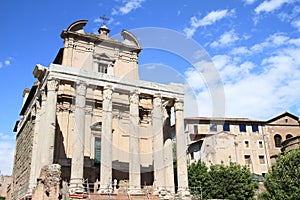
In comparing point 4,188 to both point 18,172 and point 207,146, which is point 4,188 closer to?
point 18,172

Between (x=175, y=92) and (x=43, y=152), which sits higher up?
(x=175, y=92)

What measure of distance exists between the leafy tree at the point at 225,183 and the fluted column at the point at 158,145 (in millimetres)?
6621

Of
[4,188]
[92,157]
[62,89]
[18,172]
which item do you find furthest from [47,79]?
[4,188]

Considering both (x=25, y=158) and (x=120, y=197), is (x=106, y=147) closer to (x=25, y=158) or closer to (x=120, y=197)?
(x=120, y=197)

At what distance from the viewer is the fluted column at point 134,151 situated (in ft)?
65.2

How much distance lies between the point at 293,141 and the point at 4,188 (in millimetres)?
44407

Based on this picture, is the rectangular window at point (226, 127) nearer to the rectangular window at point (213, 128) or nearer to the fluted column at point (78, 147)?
the rectangular window at point (213, 128)

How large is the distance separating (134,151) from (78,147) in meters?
3.80

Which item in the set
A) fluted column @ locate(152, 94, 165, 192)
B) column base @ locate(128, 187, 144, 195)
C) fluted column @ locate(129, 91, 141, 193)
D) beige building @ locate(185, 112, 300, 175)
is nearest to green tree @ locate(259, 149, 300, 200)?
fluted column @ locate(152, 94, 165, 192)

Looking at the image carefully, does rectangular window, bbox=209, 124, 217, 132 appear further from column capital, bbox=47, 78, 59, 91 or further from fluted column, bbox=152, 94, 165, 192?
column capital, bbox=47, 78, 59, 91

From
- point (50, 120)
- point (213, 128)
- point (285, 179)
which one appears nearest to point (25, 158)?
point (50, 120)

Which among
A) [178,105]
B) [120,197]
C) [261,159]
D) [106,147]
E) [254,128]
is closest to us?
[120,197]

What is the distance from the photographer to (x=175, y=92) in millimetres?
23875

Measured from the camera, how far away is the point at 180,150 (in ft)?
73.9
